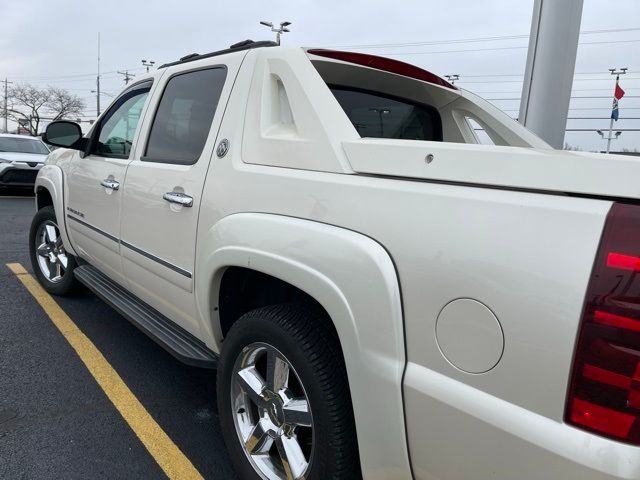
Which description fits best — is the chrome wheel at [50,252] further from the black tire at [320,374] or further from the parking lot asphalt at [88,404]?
the black tire at [320,374]

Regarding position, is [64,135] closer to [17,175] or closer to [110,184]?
[110,184]

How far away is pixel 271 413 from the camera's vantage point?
2098 mm

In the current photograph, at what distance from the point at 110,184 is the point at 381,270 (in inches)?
93.2

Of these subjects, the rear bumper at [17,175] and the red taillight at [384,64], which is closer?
the red taillight at [384,64]

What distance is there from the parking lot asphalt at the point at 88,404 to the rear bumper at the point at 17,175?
9476 millimetres

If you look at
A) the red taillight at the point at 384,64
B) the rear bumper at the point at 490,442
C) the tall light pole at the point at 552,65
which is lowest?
the rear bumper at the point at 490,442

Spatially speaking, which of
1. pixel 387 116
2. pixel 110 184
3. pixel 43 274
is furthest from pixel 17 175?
pixel 387 116

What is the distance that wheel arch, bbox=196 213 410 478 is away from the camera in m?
1.49

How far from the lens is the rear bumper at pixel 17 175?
12.3 meters

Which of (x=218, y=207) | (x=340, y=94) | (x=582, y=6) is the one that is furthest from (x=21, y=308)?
(x=582, y=6)

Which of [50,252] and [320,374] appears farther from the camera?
[50,252]

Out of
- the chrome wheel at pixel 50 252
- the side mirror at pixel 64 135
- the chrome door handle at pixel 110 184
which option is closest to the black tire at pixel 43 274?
the chrome wheel at pixel 50 252

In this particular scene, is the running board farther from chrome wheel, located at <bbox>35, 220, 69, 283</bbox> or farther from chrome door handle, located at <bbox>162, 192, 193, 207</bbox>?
chrome wheel, located at <bbox>35, 220, 69, 283</bbox>

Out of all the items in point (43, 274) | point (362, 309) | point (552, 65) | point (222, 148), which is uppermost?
point (552, 65)
